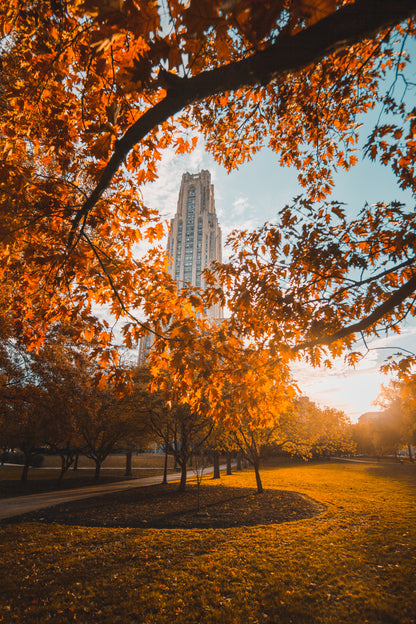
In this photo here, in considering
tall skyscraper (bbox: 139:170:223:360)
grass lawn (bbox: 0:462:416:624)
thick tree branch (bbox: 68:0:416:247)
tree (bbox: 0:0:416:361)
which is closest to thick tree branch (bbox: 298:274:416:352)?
tree (bbox: 0:0:416:361)

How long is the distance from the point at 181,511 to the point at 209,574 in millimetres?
6567

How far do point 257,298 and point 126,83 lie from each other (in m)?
3.78

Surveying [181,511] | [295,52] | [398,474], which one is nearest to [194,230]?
[398,474]

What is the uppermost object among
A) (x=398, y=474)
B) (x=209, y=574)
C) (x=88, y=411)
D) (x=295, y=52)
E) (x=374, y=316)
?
(x=295, y=52)

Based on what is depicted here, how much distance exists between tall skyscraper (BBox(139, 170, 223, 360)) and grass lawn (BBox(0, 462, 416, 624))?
118 meters

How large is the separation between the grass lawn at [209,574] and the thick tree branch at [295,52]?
638 cm

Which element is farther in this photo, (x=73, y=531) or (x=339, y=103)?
(x=73, y=531)

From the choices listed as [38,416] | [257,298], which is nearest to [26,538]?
[38,416]

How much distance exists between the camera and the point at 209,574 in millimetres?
5355

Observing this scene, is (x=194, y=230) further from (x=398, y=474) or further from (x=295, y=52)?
(x=295, y=52)

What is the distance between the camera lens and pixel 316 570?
566 cm

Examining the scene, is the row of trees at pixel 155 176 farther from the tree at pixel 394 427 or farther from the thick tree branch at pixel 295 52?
the tree at pixel 394 427

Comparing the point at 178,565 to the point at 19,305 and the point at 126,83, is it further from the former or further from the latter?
the point at 126,83

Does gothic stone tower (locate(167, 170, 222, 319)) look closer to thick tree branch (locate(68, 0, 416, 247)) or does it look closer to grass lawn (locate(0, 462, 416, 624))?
grass lawn (locate(0, 462, 416, 624))
